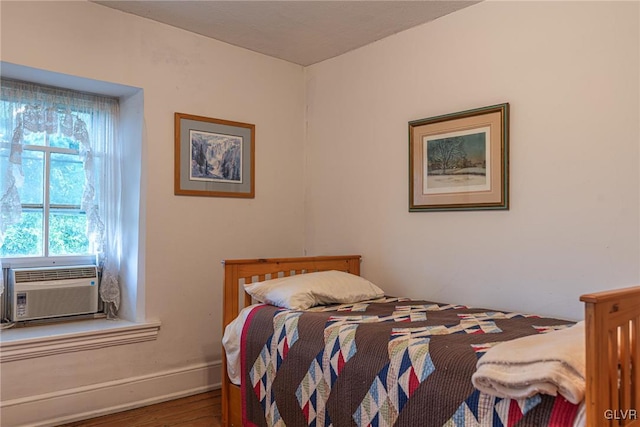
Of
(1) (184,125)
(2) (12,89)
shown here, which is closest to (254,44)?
(1) (184,125)

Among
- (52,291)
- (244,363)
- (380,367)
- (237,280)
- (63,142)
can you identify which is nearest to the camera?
(380,367)

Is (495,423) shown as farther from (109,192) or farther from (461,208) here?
(109,192)

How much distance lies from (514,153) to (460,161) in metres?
0.30

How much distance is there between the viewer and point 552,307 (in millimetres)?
2264

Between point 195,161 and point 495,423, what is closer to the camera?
point 495,423

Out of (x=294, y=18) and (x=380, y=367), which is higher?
(x=294, y=18)

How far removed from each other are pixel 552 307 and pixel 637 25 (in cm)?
126

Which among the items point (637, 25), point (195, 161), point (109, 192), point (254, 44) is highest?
point (254, 44)

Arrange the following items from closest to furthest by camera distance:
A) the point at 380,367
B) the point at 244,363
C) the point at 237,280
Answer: the point at 380,367, the point at 244,363, the point at 237,280

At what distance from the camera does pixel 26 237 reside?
110 inches

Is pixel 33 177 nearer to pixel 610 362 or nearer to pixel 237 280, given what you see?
pixel 237 280

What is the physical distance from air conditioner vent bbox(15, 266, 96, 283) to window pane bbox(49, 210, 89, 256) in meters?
0.12

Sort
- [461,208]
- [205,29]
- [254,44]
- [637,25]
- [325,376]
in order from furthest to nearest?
1. [254,44]
2. [205,29]
3. [461,208]
4. [637,25]
5. [325,376]

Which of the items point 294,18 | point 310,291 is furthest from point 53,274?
point 294,18
